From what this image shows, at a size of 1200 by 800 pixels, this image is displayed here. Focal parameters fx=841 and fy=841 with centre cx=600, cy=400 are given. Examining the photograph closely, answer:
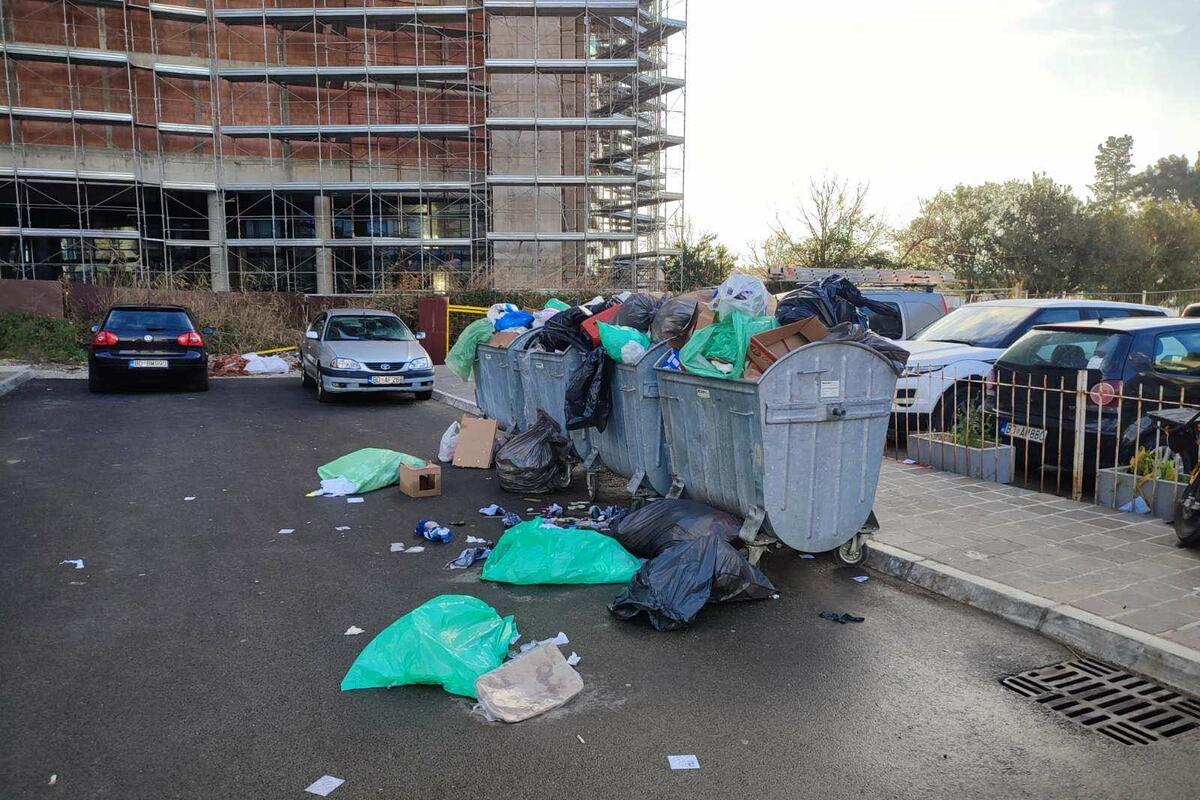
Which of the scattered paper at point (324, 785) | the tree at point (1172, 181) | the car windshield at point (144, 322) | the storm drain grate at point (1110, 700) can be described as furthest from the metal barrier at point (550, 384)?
the tree at point (1172, 181)

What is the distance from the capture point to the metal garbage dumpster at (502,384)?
9391 millimetres

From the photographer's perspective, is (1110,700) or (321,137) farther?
(321,137)

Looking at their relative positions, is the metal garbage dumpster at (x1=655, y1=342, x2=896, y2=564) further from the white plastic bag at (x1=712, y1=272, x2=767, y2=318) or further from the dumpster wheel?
the white plastic bag at (x1=712, y1=272, x2=767, y2=318)

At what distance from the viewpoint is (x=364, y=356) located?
46.2ft

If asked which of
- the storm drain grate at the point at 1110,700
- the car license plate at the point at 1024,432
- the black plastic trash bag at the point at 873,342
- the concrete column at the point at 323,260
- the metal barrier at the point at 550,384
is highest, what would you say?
the concrete column at the point at 323,260

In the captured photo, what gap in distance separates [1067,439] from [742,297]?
3847 mm

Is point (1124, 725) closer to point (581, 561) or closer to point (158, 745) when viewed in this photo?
point (581, 561)

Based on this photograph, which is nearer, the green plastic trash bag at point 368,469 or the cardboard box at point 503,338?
the green plastic trash bag at point 368,469

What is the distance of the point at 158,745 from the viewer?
11.2 ft

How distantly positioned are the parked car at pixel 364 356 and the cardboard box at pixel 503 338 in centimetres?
479

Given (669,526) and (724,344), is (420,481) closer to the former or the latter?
(669,526)

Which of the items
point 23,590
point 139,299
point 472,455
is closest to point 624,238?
point 139,299

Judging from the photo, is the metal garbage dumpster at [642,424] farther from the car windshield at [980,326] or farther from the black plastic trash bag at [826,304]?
the car windshield at [980,326]

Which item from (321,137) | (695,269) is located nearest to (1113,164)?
(695,269)
